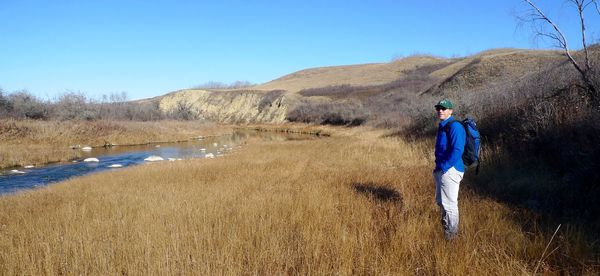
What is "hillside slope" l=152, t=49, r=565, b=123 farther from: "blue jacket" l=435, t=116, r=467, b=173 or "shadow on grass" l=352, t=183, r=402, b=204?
"blue jacket" l=435, t=116, r=467, b=173

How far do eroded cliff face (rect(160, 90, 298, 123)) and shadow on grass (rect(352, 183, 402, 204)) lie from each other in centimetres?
5818

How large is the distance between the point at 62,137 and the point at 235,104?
55231 millimetres

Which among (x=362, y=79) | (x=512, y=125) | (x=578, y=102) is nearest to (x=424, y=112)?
(x=512, y=125)

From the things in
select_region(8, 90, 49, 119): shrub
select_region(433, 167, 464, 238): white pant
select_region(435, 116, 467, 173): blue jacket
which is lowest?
select_region(433, 167, 464, 238): white pant

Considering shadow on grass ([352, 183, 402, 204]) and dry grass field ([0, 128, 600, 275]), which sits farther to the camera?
shadow on grass ([352, 183, 402, 204])

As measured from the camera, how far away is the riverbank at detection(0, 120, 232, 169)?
20.4 m

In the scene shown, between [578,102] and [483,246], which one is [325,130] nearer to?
[578,102]

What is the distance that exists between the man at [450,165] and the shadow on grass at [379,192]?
194cm

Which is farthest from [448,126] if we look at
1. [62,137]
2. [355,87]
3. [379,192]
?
[355,87]

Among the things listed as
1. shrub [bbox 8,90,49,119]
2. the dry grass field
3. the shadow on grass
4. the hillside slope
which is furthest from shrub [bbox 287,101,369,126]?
the dry grass field

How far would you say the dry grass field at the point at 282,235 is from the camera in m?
3.86

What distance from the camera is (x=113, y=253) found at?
4383 mm

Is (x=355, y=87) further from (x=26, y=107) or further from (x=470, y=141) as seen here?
(x=470, y=141)

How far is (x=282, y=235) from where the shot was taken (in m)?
4.91
